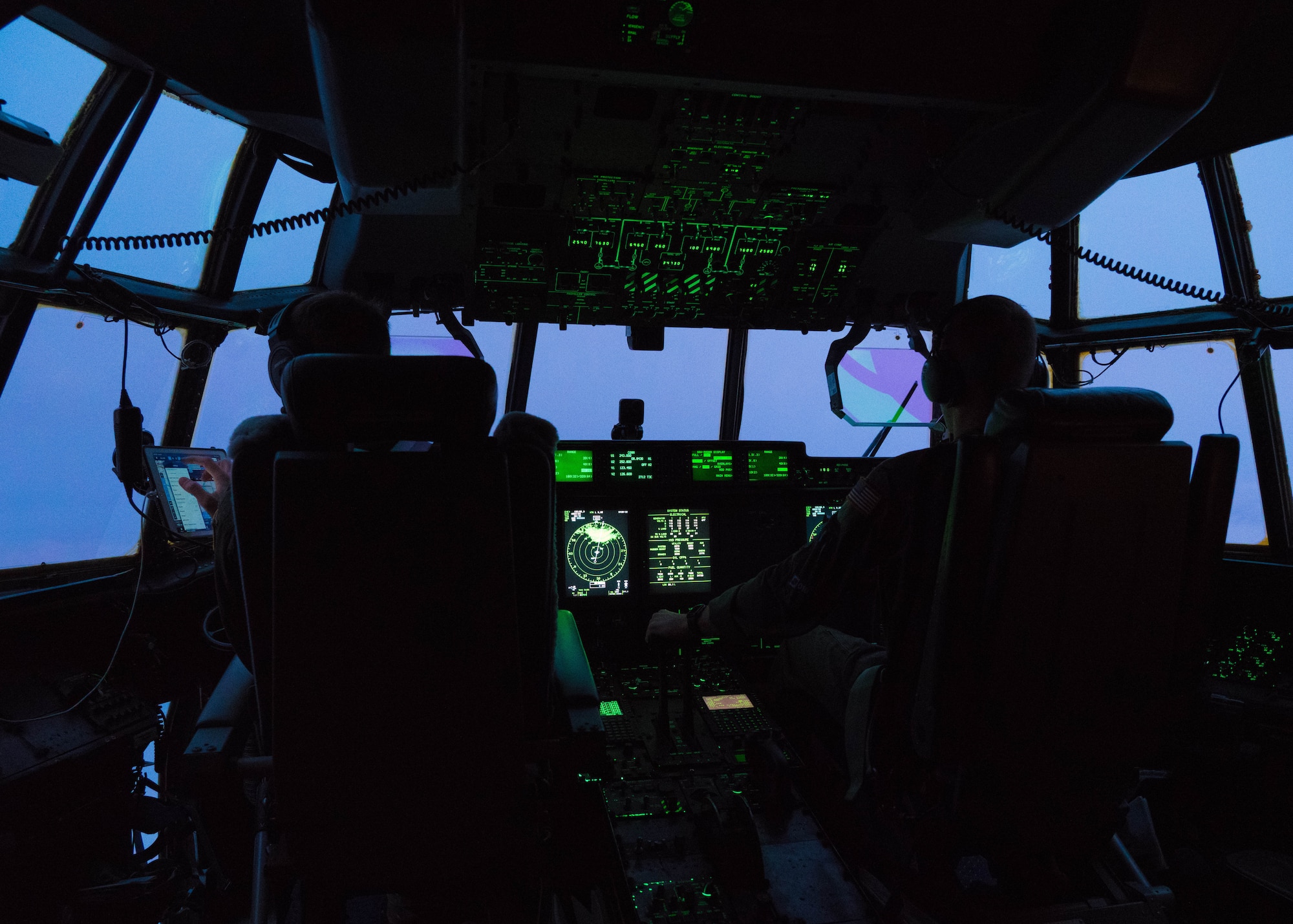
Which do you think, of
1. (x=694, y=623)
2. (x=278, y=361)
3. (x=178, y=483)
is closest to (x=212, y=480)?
(x=178, y=483)

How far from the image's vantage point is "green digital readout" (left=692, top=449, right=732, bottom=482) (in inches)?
92.8

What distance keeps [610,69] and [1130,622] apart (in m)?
1.35

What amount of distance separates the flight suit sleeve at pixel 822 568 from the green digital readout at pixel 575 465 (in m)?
0.95

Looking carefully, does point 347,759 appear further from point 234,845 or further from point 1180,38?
point 1180,38

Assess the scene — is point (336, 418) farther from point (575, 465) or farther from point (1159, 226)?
point (1159, 226)

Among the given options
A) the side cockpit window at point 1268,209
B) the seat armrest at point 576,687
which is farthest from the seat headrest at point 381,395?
the side cockpit window at point 1268,209

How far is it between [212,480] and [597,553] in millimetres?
1179

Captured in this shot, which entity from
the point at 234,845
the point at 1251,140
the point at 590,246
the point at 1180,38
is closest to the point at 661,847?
the point at 234,845

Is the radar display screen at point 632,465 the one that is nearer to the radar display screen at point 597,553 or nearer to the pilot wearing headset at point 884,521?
the radar display screen at point 597,553

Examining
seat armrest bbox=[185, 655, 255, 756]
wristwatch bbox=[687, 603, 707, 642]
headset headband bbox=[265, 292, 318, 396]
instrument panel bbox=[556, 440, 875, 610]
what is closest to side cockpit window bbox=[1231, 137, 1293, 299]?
instrument panel bbox=[556, 440, 875, 610]

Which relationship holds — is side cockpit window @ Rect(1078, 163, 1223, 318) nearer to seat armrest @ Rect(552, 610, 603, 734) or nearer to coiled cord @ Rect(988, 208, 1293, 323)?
coiled cord @ Rect(988, 208, 1293, 323)

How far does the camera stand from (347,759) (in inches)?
40.9

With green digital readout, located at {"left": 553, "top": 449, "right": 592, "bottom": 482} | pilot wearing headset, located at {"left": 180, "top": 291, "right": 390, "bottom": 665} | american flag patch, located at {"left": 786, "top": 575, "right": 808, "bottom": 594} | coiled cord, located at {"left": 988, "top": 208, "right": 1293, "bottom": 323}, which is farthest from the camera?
green digital readout, located at {"left": 553, "top": 449, "right": 592, "bottom": 482}

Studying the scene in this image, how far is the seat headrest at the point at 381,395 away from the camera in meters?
0.94
